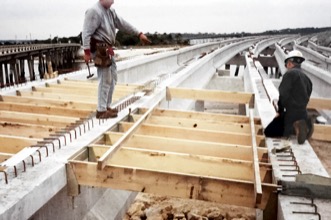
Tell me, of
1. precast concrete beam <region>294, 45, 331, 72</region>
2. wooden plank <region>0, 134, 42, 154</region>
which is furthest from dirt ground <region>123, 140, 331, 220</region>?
precast concrete beam <region>294, 45, 331, 72</region>

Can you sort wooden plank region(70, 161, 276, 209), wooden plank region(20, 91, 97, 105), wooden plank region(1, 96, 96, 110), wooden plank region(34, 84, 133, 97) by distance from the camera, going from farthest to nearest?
wooden plank region(34, 84, 133, 97), wooden plank region(20, 91, 97, 105), wooden plank region(1, 96, 96, 110), wooden plank region(70, 161, 276, 209)

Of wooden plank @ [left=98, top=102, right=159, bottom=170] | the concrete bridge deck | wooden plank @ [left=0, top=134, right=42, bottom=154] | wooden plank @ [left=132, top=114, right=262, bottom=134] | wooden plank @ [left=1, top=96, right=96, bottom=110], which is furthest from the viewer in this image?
wooden plank @ [left=1, top=96, right=96, bottom=110]

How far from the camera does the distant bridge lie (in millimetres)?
31448

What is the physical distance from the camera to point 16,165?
12.9ft

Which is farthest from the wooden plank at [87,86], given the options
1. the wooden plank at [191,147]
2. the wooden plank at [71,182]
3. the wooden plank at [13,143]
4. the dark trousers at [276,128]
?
the wooden plank at [71,182]

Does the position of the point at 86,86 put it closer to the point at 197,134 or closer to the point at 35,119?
the point at 35,119

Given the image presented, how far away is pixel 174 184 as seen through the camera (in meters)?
3.82

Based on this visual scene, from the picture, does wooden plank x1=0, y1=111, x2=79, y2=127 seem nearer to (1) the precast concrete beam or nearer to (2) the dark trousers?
(2) the dark trousers

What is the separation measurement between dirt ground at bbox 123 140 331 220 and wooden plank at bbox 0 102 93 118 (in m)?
2.25

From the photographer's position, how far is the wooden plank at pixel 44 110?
637cm

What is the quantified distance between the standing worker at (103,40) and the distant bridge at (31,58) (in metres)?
15.9

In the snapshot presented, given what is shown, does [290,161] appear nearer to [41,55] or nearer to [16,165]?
[16,165]

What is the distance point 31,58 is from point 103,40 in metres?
35.1

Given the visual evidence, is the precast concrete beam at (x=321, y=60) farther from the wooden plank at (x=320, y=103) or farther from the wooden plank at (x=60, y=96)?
the wooden plank at (x=60, y=96)
